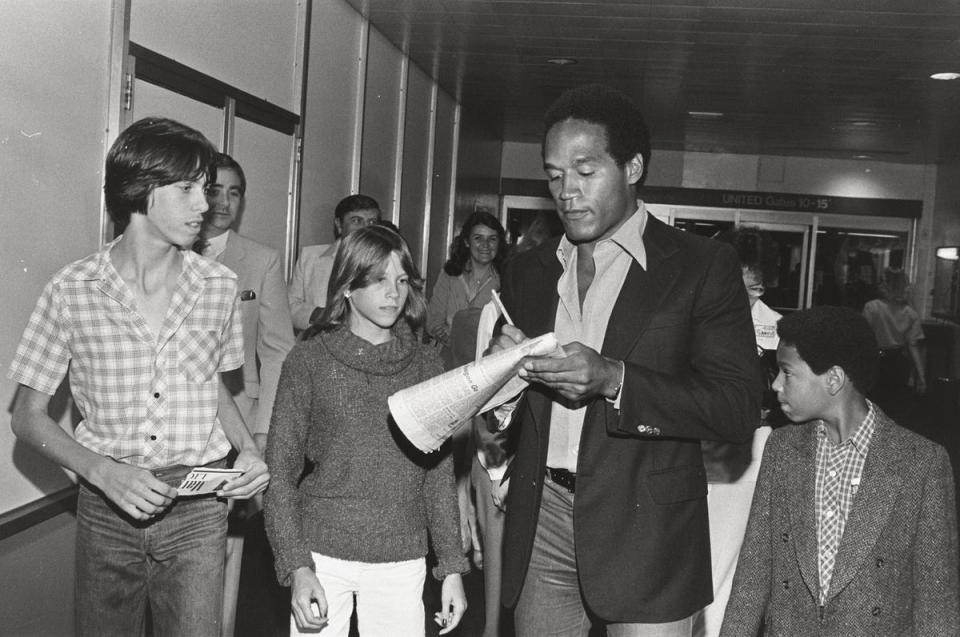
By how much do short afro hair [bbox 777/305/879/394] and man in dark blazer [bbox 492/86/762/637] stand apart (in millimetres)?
748

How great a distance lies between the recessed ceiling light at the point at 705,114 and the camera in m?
11.8

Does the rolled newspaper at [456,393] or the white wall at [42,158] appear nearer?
the rolled newspaper at [456,393]

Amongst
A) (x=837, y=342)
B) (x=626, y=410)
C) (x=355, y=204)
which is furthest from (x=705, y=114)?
(x=626, y=410)

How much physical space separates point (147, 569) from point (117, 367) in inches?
19.4

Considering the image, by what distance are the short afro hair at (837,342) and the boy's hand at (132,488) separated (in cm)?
174

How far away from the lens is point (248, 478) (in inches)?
92.4

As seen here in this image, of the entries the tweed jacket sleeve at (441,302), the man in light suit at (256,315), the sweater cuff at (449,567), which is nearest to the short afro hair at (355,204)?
the tweed jacket sleeve at (441,302)

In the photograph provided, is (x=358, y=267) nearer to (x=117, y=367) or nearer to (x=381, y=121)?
(x=117, y=367)

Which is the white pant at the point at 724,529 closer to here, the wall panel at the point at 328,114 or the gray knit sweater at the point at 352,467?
the gray knit sweater at the point at 352,467

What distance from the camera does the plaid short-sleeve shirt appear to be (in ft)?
7.44

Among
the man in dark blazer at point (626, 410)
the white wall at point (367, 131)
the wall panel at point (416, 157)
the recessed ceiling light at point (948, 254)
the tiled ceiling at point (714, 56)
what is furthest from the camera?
the recessed ceiling light at point (948, 254)

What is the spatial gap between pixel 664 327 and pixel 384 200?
6.79 m

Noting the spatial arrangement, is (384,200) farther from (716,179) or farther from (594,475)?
(716,179)

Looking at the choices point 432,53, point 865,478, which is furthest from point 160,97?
point 432,53
